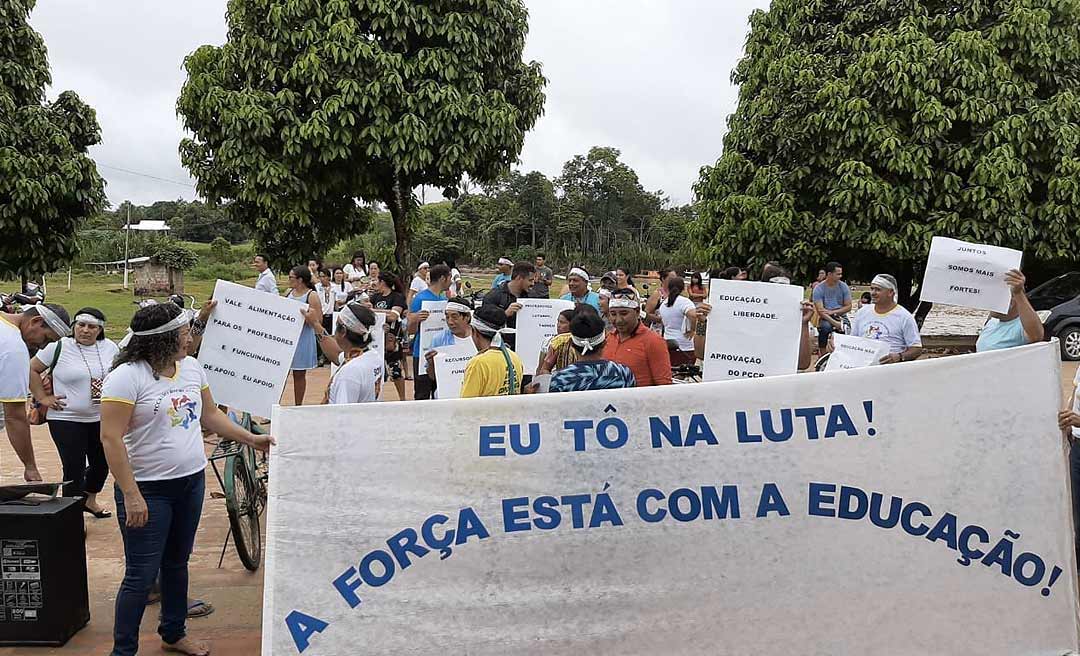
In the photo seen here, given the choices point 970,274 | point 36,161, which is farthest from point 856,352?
point 36,161

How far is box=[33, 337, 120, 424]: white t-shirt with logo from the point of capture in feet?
19.2

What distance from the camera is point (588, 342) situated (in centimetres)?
444

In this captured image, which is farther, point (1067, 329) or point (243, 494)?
point (1067, 329)

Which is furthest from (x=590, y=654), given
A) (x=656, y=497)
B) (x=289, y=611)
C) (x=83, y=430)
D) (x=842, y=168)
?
(x=842, y=168)

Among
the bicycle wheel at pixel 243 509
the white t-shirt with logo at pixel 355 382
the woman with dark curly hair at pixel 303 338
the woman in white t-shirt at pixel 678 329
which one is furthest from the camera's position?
the woman in white t-shirt at pixel 678 329

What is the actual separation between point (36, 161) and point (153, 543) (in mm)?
14403

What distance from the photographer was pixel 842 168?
680 inches

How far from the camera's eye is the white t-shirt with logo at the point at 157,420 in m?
4.07

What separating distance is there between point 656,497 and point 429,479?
3.08ft

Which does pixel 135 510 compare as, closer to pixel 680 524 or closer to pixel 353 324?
pixel 353 324

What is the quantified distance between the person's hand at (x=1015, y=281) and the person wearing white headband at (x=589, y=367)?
8.87ft

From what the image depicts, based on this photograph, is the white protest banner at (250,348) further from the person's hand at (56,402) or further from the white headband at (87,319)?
the person's hand at (56,402)

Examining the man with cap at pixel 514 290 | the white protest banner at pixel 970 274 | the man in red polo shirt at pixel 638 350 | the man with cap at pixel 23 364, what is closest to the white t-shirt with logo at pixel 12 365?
the man with cap at pixel 23 364

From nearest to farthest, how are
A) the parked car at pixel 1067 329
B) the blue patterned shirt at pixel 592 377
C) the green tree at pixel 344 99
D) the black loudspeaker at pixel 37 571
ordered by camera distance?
the blue patterned shirt at pixel 592 377
the black loudspeaker at pixel 37 571
the parked car at pixel 1067 329
the green tree at pixel 344 99
